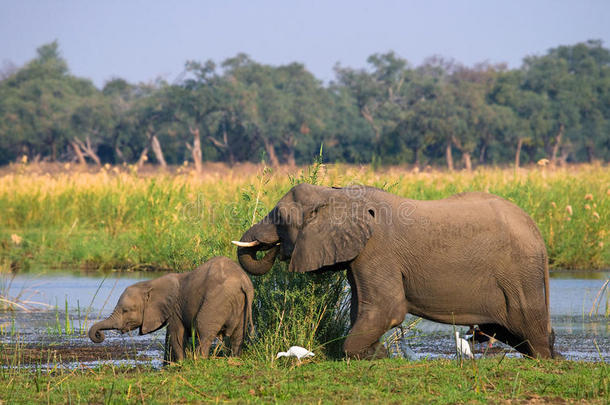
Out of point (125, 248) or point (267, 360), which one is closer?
point (267, 360)

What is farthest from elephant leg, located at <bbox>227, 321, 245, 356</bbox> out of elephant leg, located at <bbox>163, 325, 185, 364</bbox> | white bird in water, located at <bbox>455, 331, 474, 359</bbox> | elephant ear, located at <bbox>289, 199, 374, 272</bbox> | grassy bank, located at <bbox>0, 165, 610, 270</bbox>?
grassy bank, located at <bbox>0, 165, 610, 270</bbox>

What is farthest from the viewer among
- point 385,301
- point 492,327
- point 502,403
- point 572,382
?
point 492,327

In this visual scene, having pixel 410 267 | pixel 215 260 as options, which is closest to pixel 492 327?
pixel 410 267

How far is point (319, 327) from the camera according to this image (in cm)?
771

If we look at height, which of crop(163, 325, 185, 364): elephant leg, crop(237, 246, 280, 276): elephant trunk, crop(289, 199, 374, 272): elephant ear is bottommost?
crop(163, 325, 185, 364): elephant leg

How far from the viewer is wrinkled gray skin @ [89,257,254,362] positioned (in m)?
7.21

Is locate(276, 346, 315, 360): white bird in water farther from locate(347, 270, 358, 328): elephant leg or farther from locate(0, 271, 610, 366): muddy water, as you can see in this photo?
locate(0, 271, 610, 366): muddy water

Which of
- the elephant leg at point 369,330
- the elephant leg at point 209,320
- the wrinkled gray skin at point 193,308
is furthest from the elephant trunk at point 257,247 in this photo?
the elephant leg at point 369,330

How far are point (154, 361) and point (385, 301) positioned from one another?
2.32 meters

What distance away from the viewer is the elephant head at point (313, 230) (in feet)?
23.1

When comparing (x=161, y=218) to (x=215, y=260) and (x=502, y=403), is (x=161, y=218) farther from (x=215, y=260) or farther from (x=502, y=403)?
(x=502, y=403)

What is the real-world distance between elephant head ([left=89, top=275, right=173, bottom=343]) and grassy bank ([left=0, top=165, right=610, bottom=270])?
4.43 meters

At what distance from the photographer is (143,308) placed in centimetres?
758

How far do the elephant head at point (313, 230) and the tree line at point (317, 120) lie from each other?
2042 inches
